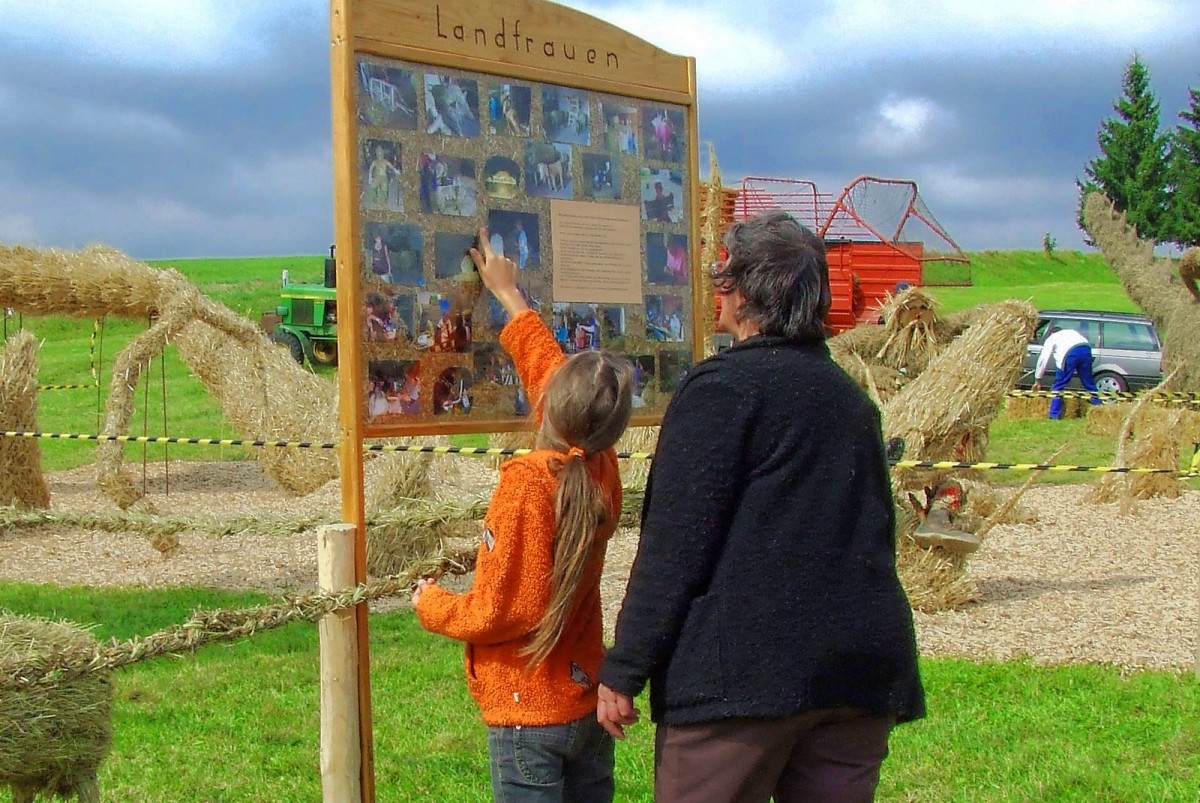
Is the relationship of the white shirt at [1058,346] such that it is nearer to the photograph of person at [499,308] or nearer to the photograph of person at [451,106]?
the photograph of person at [499,308]

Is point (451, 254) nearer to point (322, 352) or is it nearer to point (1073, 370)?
point (1073, 370)

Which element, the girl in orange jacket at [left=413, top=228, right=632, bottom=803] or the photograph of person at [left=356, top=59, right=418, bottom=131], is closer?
the girl in orange jacket at [left=413, top=228, right=632, bottom=803]

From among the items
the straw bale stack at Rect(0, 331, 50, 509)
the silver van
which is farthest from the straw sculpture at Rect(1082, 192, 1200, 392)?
the straw bale stack at Rect(0, 331, 50, 509)

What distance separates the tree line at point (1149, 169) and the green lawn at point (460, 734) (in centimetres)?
4352

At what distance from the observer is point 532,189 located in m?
3.48

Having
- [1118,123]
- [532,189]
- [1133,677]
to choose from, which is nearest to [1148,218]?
[1118,123]

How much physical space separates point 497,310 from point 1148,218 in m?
48.7

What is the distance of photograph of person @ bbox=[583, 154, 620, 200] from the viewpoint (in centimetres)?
364

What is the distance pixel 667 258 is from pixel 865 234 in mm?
20452

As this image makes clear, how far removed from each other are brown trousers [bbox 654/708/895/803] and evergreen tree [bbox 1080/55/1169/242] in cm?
4814

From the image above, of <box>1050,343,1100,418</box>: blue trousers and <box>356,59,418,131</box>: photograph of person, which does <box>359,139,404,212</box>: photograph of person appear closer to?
<box>356,59,418,131</box>: photograph of person

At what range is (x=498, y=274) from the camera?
131 inches

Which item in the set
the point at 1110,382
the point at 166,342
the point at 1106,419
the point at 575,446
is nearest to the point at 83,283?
the point at 166,342

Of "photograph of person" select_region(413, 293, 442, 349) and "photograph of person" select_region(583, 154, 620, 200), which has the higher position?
"photograph of person" select_region(583, 154, 620, 200)
